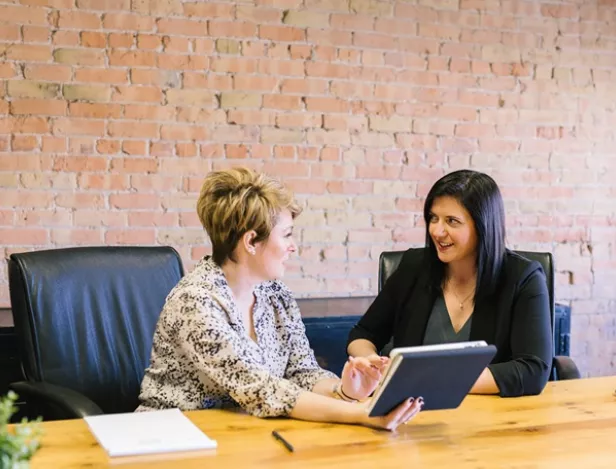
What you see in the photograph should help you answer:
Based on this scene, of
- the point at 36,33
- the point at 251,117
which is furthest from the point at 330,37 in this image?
the point at 36,33

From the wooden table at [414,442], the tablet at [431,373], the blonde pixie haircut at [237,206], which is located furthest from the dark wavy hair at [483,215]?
the tablet at [431,373]

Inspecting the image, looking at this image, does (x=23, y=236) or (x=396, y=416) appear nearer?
(x=396, y=416)

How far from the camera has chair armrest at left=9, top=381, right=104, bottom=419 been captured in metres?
2.22

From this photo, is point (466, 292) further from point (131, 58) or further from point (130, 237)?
point (131, 58)

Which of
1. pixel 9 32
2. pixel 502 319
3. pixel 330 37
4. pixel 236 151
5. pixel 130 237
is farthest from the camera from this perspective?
pixel 330 37

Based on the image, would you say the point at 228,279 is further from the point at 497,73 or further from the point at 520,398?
the point at 497,73

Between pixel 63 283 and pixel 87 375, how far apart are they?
0.27 metres

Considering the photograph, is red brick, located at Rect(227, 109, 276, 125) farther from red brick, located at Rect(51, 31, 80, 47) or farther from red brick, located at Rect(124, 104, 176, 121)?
red brick, located at Rect(51, 31, 80, 47)

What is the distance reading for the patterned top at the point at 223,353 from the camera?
2016 millimetres

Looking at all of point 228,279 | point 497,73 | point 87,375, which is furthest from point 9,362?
point 497,73

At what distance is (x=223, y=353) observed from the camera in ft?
6.64

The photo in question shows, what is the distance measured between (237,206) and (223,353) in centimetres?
37

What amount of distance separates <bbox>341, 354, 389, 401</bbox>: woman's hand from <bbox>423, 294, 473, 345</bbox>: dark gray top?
559mm

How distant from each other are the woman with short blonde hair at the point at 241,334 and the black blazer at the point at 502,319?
1.46 ft
